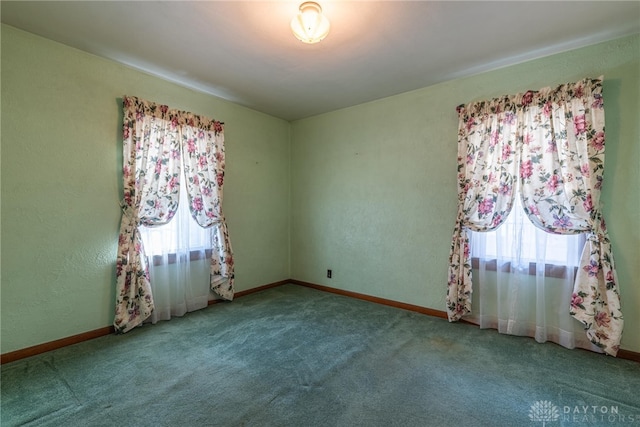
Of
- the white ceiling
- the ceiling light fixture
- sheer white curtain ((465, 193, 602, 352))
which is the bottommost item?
sheer white curtain ((465, 193, 602, 352))

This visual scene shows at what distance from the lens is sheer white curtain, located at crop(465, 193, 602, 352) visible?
93.7 inches

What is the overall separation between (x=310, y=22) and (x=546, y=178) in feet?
7.53

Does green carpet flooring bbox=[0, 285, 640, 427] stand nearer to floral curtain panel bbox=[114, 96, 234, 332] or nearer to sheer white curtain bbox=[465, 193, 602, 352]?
sheer white curtain bbox=[465, 193, 602, 352]

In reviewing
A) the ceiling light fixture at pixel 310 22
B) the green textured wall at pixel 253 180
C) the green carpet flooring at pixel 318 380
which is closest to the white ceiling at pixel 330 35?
the ceiling light fixture at pixel 310 22

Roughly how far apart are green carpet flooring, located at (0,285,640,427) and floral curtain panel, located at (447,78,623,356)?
39 centimetres

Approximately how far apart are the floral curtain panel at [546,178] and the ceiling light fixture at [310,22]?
1753 millimetres

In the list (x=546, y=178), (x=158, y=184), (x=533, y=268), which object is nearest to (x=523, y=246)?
(x=533, y=268)

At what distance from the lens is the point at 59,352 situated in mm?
2279

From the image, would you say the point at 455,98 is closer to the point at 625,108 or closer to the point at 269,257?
the point at 625,108

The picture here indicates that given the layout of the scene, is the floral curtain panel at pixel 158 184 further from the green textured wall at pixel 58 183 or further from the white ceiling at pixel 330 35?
the white ceiling at pixel 330 35

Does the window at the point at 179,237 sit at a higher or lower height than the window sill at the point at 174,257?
higher

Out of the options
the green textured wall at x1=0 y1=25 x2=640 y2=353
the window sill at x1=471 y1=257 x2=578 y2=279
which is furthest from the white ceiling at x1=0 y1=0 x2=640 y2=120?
the window sill at x1=471 y1=257 x2=578 y2=279

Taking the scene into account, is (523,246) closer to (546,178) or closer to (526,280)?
(526,280)

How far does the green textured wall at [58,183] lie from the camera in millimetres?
2156
